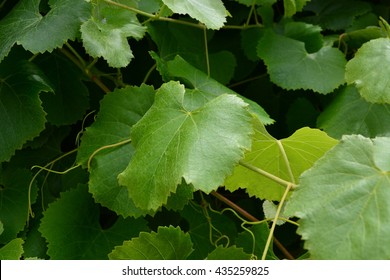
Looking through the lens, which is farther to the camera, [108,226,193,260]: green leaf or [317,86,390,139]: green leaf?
[317,86,390,139]: green leaf

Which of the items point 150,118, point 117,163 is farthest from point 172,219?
point 150,118

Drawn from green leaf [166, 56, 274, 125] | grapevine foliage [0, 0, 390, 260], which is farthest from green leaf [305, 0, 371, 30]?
green leaf [166, 56, 274, 125]

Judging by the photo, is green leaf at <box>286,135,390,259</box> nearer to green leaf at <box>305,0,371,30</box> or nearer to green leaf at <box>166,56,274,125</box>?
green leaf at <box>166,56,274,125</box>

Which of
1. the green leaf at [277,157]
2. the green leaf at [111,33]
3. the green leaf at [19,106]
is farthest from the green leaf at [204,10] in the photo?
the green leaf at [19,106]

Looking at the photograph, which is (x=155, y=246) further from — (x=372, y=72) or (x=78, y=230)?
(x=372, y=72)

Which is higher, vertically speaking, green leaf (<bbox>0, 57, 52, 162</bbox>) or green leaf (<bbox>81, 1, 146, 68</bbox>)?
green leaf (<bbox>81, 1, 146, 68</bbox>)

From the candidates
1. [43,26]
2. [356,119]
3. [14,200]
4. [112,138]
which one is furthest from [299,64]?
[14,200]

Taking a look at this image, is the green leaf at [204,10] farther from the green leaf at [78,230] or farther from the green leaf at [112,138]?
the green leaf at [78,230]
